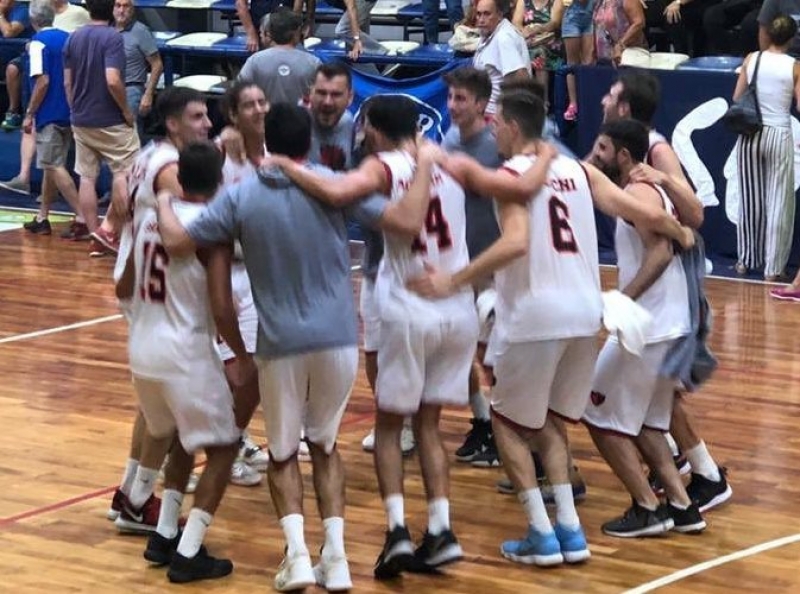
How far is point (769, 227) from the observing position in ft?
40.9

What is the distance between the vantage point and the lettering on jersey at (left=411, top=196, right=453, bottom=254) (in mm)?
6242

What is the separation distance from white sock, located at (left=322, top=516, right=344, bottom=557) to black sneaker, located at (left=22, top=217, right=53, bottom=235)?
29.1ft

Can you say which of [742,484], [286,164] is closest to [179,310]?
[286,164]

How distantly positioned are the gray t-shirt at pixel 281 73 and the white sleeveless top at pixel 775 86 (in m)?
3.80

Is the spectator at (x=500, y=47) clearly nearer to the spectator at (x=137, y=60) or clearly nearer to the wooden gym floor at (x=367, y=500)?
the wooden gym floor at (x=367, y=500)

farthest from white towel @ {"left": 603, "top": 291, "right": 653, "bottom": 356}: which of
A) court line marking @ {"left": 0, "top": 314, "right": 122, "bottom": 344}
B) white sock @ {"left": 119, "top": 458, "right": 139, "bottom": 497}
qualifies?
court line marking @ {"left": 0, "top": 314, "right": 122, "bottom": 344}

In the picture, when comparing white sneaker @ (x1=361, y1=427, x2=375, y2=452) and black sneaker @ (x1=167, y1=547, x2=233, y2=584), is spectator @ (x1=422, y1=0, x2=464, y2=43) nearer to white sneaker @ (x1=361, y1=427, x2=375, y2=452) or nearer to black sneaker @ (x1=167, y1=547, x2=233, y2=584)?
white sneaker @ (x1=361, y1=427, x2=375, y2=452)

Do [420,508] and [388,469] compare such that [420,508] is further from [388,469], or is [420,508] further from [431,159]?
[431,159]

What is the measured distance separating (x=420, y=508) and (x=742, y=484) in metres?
1.50

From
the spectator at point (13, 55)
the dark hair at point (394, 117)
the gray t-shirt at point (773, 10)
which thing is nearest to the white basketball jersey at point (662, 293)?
the dark hair at point (394, 117)

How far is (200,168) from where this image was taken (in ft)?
20.1

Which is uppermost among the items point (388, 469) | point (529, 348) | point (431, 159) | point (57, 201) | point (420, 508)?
point (431, 159)

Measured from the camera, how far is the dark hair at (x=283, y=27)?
9.98 m

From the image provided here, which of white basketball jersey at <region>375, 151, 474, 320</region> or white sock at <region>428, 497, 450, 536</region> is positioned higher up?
white basketball jersey at <region>375, 151, 474, 320</region>
